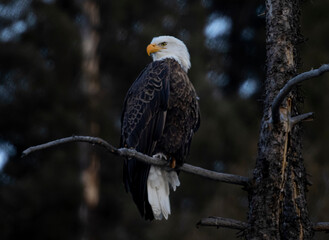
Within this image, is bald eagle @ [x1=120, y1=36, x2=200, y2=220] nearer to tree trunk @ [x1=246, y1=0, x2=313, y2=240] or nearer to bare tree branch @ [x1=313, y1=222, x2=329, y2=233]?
tree trunk @ [x1=246, y1=0, x2=313, y2=240]

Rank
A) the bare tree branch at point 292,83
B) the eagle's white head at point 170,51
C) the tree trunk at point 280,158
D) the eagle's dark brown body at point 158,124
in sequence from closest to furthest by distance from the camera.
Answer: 1. the bare tree branch at point 292,83
2. the tree trunk at point 280,158
3. the eagle's dark brown body at point 158,124
4. the eagle's white head at point 170,51

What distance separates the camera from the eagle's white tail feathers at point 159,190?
4.13 m

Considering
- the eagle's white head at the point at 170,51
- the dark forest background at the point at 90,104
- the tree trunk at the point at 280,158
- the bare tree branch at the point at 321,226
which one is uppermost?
the dark forest background at the point at 90,104

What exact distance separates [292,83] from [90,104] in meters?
Result: 8.73

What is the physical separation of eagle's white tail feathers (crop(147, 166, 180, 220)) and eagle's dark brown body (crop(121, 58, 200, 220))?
55 millimetres

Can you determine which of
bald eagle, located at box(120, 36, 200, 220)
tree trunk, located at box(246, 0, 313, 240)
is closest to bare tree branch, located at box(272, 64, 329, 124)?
tree trunk, located at box(246, 0, 313, 240)

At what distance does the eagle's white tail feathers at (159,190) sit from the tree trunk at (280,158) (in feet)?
3.62

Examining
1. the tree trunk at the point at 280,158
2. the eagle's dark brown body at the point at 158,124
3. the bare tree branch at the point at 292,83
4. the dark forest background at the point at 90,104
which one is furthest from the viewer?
the dark forest background at the point at 90,104

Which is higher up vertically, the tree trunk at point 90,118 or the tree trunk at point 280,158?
the tree trunk at point 90,118

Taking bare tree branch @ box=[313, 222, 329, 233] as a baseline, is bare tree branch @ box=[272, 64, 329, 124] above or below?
above

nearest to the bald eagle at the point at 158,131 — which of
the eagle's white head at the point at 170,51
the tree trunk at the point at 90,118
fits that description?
the eagle's white head at the point at 170,51

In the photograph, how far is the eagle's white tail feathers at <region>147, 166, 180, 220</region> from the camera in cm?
413

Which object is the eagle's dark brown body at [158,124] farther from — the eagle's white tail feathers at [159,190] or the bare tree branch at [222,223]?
the bare tree branch at [222,223]

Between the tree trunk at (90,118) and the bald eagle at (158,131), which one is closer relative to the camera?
the bald eagle at (158,131)
